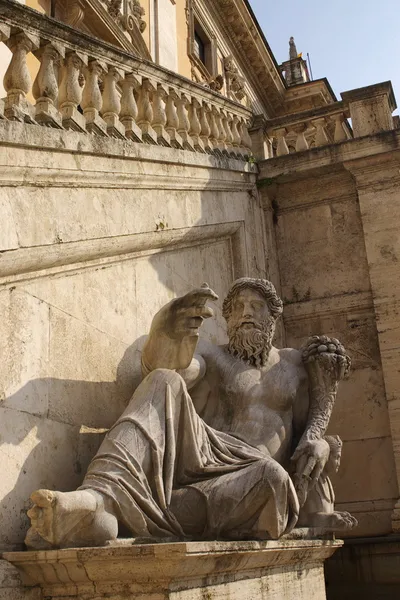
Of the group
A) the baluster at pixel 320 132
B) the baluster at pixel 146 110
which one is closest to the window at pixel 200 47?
the baluster at pixel 320 132

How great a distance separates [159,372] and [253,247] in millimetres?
4106

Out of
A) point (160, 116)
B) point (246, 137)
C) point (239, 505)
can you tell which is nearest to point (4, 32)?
point (160, 116)

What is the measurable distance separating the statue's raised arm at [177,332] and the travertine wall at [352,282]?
3520mm

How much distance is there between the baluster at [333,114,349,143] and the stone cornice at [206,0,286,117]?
9440 mm

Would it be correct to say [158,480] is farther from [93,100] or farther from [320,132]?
[320,132]

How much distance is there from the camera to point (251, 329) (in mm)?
4523

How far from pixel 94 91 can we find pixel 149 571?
11.2 feet

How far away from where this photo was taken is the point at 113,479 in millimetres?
3152

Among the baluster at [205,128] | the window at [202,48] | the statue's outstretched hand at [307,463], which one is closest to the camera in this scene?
the statue's outstretched hand at [307,463]

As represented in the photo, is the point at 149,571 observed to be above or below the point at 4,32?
below

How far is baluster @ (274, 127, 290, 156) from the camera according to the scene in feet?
27.4

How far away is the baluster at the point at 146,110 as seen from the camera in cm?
557

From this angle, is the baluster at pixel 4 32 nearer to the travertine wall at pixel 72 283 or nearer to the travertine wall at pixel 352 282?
the travertine wall at pixel 72 283

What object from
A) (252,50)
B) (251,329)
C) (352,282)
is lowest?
(251,329)
